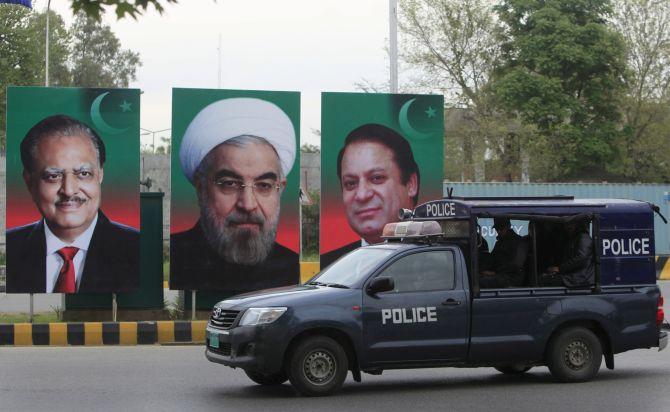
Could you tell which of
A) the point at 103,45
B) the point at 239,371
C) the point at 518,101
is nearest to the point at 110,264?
the point at 239,371

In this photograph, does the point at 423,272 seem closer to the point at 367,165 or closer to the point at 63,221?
the point at 367,165

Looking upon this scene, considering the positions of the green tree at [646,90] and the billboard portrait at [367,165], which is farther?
the green tree at [646,90]

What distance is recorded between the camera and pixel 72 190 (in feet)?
49.9

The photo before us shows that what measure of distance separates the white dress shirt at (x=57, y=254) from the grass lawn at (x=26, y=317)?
1.09m

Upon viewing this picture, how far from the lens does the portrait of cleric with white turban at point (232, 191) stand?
15688 millimetres

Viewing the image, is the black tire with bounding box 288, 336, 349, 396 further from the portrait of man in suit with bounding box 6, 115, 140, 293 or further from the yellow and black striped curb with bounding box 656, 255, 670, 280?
the yellow and black striped curb with bounding box 656, 255, 670, 280

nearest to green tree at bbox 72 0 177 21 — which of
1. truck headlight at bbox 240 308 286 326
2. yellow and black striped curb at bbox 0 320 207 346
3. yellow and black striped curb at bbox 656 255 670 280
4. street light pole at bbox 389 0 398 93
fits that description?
truck headlight at bbox 240 308 286 326

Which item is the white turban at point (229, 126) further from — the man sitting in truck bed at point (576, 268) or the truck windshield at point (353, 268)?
the man sitting in truck bed at point (576, 268)

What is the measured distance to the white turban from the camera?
51.3ft

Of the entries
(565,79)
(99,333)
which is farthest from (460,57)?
(99,333)

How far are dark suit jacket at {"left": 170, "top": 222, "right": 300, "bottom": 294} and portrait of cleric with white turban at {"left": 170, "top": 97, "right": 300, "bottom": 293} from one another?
2 centimetres

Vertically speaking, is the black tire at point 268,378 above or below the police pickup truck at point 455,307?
below

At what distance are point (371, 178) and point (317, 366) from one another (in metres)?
6.81

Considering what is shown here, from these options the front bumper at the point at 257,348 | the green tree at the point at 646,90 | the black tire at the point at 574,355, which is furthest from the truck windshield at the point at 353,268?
the green tree at the point at 646,90
